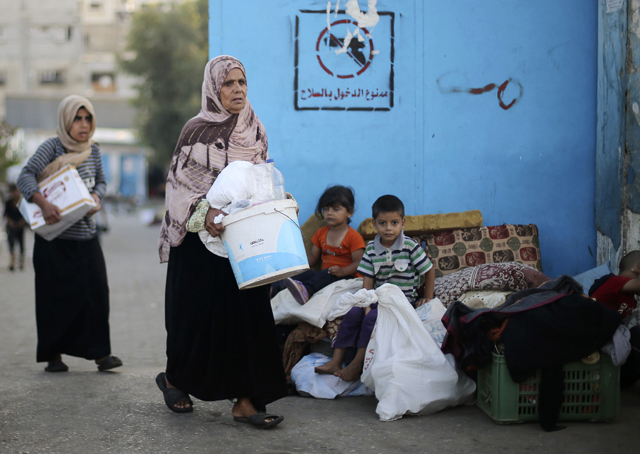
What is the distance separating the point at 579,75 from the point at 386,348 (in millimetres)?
2678

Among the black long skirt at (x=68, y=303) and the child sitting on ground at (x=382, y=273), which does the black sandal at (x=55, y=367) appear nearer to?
the black long skirt at (x=68, y=303)

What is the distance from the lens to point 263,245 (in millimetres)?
2809

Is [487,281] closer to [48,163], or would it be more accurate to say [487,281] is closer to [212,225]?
[212,225]

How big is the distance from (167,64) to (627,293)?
2181 centimetres

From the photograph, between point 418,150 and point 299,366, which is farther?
point 418,150

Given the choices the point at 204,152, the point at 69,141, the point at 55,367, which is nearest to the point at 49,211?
the point at 69,141

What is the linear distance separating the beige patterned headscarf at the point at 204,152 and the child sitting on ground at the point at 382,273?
868mm

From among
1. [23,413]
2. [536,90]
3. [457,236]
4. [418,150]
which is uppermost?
[536,90]

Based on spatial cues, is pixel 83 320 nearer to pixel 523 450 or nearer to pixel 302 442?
pixel 302 442

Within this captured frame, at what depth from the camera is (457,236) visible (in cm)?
449

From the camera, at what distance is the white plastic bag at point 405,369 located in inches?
129

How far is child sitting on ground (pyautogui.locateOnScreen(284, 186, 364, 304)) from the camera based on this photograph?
4.06 m

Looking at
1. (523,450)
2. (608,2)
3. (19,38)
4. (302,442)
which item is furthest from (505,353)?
(19,38)

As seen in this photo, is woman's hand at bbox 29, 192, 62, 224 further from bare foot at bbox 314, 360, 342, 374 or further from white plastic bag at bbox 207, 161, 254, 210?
bare foot at bbox 314, 360, 342, 374
